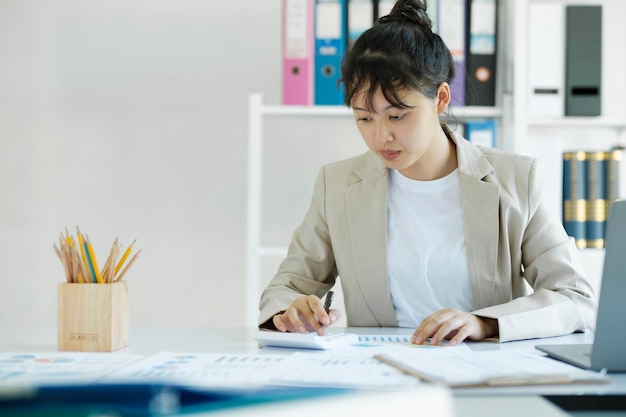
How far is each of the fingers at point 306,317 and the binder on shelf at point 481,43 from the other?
133 centimetres

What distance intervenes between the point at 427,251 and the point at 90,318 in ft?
2.44

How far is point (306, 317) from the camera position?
1.32 m

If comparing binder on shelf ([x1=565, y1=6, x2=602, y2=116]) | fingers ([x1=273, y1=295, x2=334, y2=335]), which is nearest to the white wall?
binder on shelf ([x1=565, y1=6, x2=602, y2=116])

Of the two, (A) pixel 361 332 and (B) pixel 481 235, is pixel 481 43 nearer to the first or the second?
(B) pixel 481 235

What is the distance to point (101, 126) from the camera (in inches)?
114

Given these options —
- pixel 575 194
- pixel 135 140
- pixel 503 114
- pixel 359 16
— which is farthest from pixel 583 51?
pixel 135 140

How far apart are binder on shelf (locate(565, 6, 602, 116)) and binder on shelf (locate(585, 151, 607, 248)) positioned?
0.54 ft

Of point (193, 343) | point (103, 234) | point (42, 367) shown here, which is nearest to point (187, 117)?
point (103, 234)

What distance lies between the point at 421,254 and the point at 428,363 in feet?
2.19

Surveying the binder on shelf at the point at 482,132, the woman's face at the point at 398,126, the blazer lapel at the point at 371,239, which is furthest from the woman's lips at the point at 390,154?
the binder on shelf at the point at 482,132

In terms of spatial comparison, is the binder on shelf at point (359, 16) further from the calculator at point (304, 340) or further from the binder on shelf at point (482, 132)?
the calculator at point (304, 340)

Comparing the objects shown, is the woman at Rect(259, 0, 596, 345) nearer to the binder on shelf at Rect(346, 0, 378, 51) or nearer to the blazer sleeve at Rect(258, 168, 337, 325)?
the blazer sleeve at Rect(258, 168, 337, 325)

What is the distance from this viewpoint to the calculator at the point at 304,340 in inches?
44.5

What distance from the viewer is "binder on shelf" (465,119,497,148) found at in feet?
8.13
